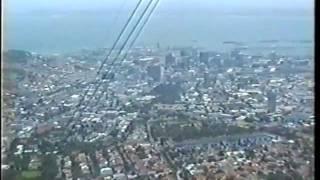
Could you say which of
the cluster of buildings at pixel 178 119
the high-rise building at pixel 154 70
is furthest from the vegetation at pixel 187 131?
the high-rise building at pixel 154 70

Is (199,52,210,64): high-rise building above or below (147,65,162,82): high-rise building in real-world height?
above

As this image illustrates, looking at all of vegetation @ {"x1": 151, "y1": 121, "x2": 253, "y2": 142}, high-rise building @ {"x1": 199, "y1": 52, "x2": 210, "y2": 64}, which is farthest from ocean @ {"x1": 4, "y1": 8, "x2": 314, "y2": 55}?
vegetation @ {"x1": 151, "y1": 121, "x2": 253, "y2": 142}

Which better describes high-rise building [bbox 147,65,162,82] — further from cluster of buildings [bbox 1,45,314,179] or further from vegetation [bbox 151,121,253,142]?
vegetation [bbox 151,121,253,142]

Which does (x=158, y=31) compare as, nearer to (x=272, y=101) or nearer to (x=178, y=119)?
(x=178, y=119)

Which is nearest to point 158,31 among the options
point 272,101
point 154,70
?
point 154,70

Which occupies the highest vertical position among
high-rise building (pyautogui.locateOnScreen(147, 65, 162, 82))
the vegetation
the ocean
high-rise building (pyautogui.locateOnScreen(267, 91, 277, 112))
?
the ocean

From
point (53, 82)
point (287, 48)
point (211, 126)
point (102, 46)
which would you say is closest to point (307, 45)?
point (287, 48)
